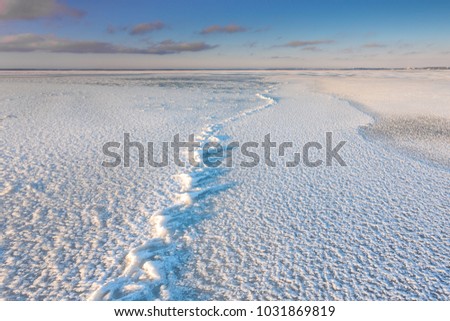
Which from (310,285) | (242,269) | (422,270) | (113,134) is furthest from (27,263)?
(113,134)

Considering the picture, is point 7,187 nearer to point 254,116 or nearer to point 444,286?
point 444,286

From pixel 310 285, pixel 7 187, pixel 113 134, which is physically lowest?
pixel 310 285

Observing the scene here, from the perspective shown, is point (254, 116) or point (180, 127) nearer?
point (180, 127)

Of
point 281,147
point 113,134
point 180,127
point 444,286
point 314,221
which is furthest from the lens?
point 180,127

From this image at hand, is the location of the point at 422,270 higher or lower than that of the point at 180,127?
lower

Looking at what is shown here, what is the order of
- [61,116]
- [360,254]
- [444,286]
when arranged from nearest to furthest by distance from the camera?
[444,286] → [360,254] → [61,116]

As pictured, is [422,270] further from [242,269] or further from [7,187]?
[7,187]

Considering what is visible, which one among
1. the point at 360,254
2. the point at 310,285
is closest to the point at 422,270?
the point at 360,254
